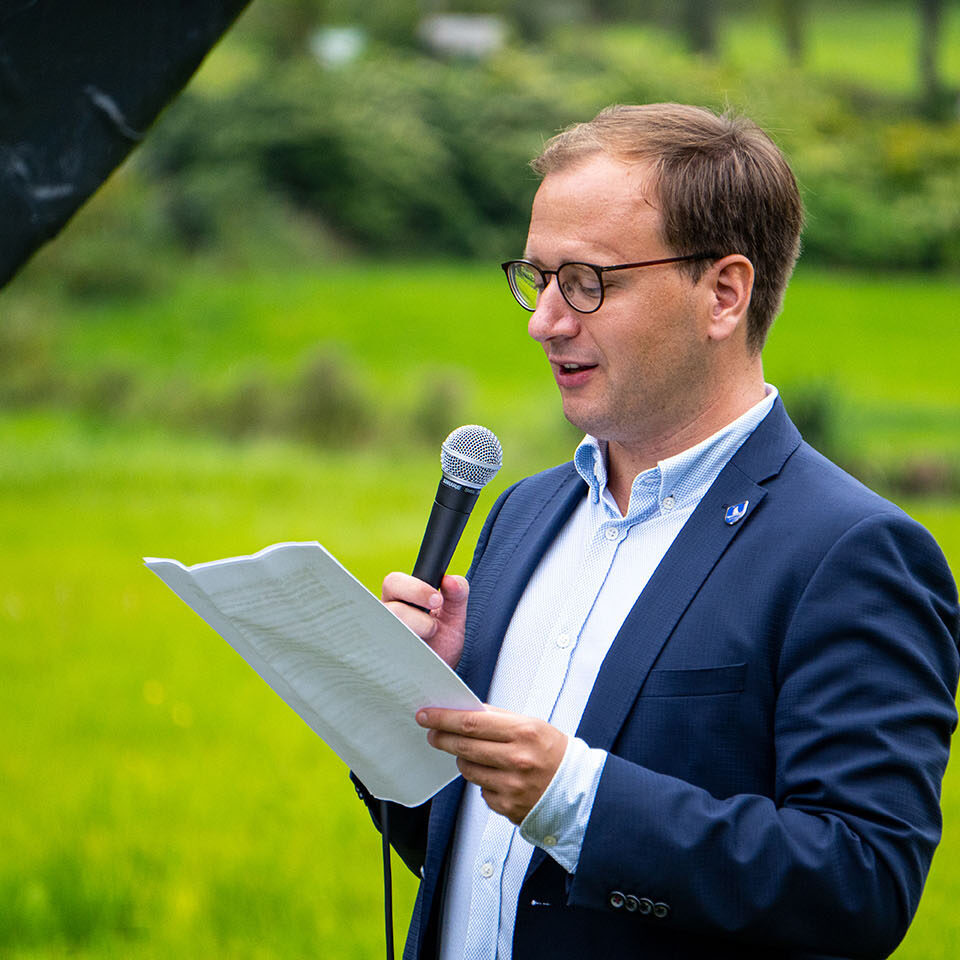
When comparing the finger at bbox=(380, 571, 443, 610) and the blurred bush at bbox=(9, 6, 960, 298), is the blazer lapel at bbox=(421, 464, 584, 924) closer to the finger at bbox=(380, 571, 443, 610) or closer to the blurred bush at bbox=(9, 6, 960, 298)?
the finger at bbox=(380, 571, 443, 610)

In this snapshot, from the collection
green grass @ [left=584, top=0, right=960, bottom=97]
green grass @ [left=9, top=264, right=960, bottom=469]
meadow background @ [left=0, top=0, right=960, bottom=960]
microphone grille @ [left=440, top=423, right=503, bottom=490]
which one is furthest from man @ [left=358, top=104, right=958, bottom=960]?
green grass @ [left=584, top=0, right=960, bottom=97]

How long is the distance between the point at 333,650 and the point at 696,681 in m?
0.48

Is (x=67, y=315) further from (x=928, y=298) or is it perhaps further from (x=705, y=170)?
(x=705, y=170)

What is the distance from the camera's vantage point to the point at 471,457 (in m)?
1.96

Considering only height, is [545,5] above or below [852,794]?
above

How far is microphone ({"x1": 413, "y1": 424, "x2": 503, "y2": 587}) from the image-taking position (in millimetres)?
1882

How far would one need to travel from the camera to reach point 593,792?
150cm

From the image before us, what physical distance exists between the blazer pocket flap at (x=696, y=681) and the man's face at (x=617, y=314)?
406 millimetres

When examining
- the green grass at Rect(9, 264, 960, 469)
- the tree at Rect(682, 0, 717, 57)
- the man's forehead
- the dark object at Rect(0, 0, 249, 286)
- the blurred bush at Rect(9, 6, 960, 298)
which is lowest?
the green grass at Rect(9, 264, 960, 469)

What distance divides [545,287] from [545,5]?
21.4 meters

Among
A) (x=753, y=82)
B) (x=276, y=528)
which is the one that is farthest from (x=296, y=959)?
(x=753, y=82)

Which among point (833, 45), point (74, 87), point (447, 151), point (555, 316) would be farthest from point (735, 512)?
point (833, 45)

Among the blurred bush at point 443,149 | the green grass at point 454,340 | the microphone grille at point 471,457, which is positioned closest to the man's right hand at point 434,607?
the microphone grille at point 471,457

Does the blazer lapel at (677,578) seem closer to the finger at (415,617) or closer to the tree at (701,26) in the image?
the finger at (415,617)
